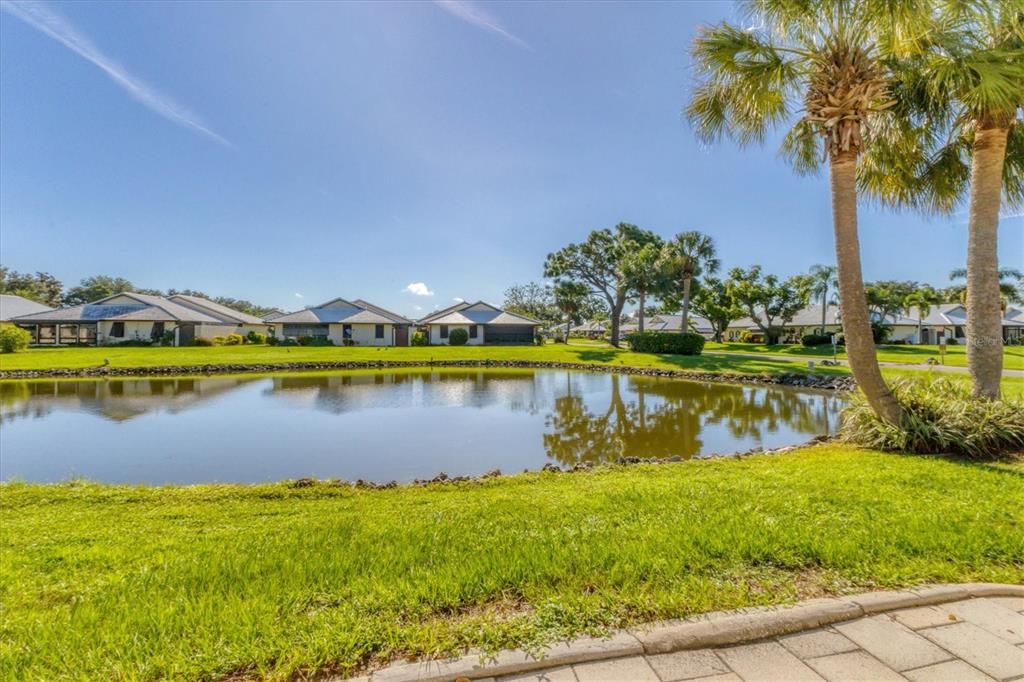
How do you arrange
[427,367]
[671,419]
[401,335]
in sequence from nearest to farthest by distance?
[671,419], [427,367], [401,335]

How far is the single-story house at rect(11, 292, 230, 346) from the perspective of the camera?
32.8 meters

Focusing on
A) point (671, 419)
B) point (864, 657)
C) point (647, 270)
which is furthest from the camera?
point (647, 270)

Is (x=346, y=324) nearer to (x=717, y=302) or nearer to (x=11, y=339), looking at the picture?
(x=11, y=339)

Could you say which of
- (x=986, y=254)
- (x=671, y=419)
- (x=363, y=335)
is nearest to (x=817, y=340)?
(x=671, y=419)

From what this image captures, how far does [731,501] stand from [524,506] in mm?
1887

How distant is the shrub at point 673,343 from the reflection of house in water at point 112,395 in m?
22.9

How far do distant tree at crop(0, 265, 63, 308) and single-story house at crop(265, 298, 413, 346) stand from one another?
42.3 m

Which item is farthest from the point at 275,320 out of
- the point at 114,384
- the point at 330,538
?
the point at 330,538

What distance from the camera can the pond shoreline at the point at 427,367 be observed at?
17.8 metres

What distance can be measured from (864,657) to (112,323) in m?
44.0

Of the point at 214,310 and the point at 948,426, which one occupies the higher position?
the point at 214,310

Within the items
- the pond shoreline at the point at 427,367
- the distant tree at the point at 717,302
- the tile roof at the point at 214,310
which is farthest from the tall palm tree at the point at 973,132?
the tile roof at the point at 214,310

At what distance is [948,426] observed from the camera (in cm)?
586

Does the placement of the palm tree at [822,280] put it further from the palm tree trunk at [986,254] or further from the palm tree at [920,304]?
the palm tree trunk at [986,254]
